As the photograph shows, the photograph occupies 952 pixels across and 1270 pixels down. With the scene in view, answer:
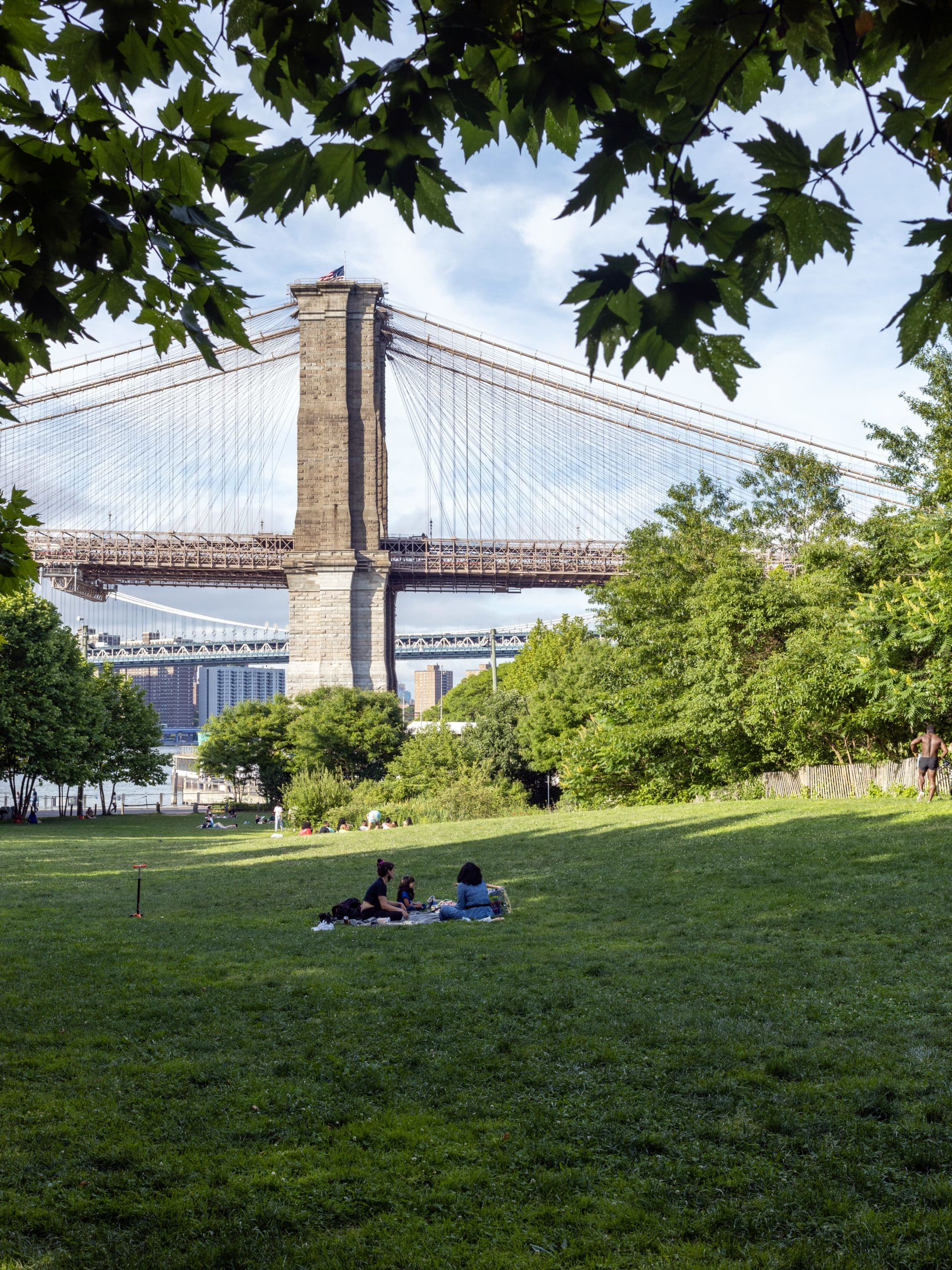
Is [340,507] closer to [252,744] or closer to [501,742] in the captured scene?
[252,744]

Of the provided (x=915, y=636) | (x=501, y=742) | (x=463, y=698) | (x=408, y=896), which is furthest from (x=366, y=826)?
(x=463, y=698)

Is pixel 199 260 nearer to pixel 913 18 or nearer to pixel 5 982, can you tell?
pixel 913 18

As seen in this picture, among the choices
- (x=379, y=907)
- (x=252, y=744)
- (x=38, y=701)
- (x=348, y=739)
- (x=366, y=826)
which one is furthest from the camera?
(x=252, y=744)

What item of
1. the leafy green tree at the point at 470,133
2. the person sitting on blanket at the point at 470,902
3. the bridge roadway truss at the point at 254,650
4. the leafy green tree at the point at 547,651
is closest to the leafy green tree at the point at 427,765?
the leafy green tree at the point at 547,651

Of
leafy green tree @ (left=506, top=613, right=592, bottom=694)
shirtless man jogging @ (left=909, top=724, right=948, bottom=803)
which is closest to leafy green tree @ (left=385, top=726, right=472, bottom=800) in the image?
leafy green tree @ (left=506, top=613, right=592, bottom=694)

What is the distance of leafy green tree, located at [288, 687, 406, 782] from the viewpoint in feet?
134

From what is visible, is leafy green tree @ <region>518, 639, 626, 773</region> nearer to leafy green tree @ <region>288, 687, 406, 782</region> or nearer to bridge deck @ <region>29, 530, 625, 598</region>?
leafy green tree @ <region>288, 687, 406, 782</region>

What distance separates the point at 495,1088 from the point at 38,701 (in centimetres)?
3258

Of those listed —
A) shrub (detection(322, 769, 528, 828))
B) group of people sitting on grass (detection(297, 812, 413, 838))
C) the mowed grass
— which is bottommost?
group of people sitting on grass (detection(297, 812, 413, 838))

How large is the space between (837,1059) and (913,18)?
186 inches

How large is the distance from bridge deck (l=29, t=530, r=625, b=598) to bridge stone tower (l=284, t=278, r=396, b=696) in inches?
102

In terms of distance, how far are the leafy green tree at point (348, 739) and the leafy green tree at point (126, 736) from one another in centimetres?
693

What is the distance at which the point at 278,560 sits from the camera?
52.7 meters

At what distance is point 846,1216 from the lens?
3400mm
